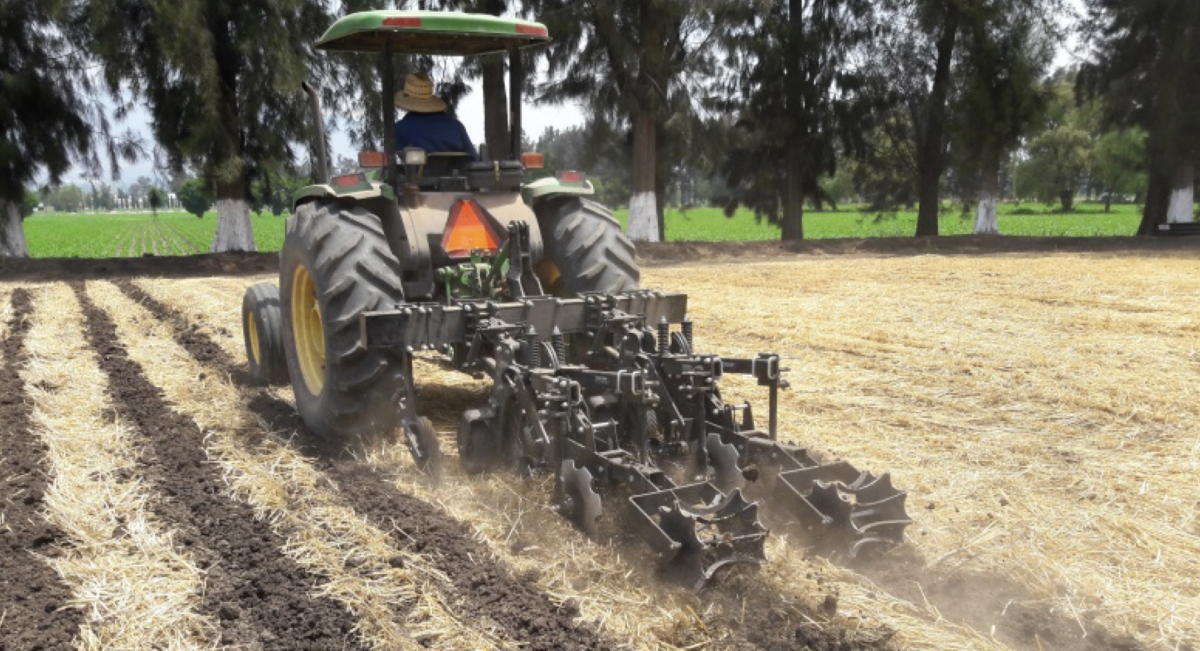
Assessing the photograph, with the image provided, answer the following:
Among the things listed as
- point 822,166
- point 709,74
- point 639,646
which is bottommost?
point 639,646

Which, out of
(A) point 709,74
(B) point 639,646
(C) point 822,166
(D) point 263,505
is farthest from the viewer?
(C) point 822,166

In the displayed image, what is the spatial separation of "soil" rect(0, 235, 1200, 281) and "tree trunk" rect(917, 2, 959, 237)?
178 centimetres

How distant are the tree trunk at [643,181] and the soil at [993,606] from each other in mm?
16456

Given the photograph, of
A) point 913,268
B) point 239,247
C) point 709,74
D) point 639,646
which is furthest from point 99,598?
point 709,74

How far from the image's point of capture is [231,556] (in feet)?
12.4

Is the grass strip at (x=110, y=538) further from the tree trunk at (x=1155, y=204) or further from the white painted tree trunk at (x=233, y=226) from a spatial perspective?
the tree trunk at (x=1155, y=204)

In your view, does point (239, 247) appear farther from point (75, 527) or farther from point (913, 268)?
point (75, 527)

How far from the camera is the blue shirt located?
584cm

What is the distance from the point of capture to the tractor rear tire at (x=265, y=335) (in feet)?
A: 21.5

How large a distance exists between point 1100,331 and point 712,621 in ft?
23.1

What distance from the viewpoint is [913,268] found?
15844mm

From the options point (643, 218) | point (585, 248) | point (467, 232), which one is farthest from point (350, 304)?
point (643, 218)

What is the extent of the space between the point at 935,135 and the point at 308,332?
1959 cm

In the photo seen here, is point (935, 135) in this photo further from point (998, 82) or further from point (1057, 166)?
point (1057, 166)
